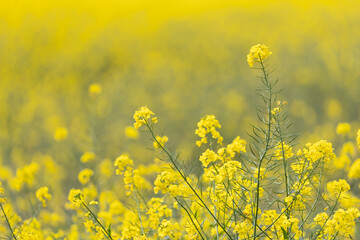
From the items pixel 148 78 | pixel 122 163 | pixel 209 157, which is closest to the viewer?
pixel 209 157

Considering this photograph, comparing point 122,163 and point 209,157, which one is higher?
point 122,163

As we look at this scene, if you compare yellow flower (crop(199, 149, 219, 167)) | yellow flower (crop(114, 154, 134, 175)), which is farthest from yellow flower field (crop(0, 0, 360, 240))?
yellow flower (crop(199, 149, 219, 167))

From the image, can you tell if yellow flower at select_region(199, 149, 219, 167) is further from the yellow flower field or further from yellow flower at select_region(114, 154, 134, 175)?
the yellow flower field

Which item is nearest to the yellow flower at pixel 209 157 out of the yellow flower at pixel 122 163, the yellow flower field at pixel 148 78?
the yellow flower at pixel 122 163

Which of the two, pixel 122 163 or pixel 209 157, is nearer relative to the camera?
pixel 209 157

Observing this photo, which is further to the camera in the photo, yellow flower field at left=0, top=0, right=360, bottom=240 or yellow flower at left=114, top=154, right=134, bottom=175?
yellow flower field at left=0, top=0, right=360, bottom=240

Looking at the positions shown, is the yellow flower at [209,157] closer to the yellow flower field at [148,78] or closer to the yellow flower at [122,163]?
the yellow flower at [122,163]

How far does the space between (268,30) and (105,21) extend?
5630 millimetres

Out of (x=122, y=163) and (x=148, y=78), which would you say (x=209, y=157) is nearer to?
(x=122, y=163)

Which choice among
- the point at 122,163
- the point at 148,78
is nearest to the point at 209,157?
the point at 122,163

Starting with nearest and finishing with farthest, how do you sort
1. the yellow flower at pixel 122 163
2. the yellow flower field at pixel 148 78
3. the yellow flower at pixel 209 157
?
the yellow flower at pixel 209 157
the yellow flower at pixel 122 163
the yellow flower field at pixel 148 78

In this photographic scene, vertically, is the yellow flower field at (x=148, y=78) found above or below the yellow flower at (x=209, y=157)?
above

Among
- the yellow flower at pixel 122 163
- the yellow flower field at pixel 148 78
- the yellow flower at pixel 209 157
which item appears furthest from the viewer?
the yellow flower field at pixel 148 78

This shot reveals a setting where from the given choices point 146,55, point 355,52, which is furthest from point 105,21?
point 355,52
